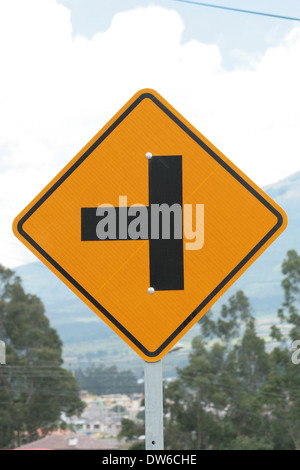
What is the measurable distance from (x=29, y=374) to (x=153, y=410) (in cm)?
5627

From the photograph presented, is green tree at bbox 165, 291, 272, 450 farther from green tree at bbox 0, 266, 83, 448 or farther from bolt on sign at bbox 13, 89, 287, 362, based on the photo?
bolt on sign at bbox 13, 89, 287, 362

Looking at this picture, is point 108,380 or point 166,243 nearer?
point 166,243

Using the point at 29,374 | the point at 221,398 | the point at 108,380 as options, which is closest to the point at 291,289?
the point at 221,398

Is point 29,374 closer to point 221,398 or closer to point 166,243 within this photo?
point 221,398

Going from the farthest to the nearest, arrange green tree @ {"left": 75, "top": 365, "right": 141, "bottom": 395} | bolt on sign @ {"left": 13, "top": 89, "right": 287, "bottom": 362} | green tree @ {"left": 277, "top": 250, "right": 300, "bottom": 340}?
1. green tree @ {"left": 75, "top": 365, "right": 141, "bottom": 395}
2. green tree @ {"left": 277, "top": 250, "right": 300, "bottom": 340}
3. bolt on sign @ {"left": 13, "top": 89, "right": 287, "bottom": 362}

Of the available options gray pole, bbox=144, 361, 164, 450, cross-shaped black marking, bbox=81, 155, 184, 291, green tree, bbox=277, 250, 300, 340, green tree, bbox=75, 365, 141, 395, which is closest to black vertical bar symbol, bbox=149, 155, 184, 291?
cross-shaped black marking, bbox=81, 155, 184, 291

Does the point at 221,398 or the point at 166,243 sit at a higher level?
the point at 221,398

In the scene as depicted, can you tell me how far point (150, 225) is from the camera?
2500 mm

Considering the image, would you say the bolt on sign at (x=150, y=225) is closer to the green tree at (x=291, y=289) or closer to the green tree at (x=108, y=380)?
the green tree at (x=291, y=289)

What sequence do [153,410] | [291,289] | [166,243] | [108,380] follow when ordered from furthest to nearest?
[108,380] → [291,289] → [166,243] → [153,410]

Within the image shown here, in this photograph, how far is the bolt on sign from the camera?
2.47 metres

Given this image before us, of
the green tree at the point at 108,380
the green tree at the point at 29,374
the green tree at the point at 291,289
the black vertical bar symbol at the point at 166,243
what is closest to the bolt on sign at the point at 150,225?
the black vertical bar symbol at the point at 166,243

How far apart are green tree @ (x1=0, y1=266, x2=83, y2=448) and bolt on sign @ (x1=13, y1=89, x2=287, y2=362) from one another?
54.3 m

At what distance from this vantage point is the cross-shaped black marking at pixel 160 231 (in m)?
2.48
